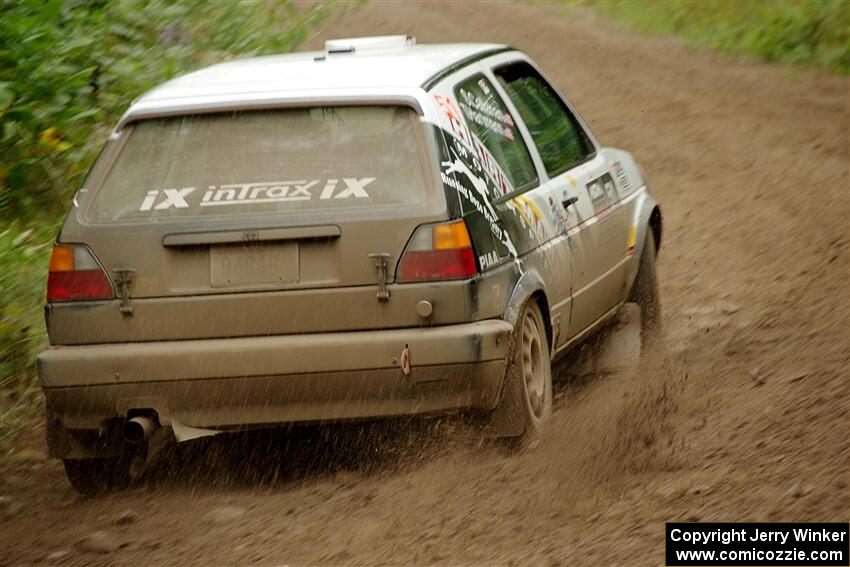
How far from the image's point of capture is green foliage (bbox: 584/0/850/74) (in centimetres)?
1978

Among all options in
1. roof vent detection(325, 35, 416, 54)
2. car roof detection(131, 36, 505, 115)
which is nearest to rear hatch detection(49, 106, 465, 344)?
car roof detection(131, 36, 505, 115)

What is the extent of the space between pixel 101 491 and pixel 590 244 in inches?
99.5

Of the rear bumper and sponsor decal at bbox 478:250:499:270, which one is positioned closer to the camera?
the rear bumper

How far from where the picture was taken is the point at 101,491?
6.65 metres

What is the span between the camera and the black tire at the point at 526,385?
6.24m

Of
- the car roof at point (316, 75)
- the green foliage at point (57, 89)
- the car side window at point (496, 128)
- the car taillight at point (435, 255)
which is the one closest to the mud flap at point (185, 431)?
the car taillight at point (435, 255)

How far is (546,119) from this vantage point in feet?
25.0

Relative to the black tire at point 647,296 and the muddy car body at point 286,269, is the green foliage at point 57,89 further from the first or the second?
the black tire at point 647,296

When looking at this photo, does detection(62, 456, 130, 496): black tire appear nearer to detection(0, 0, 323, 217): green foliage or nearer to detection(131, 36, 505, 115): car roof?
detection(131, 36, 505, 115): car roof

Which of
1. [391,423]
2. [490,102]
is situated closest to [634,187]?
[490,102]

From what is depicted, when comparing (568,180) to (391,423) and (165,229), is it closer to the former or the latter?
(391,423)

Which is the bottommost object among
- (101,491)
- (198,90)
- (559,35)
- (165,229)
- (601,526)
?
(559,35)

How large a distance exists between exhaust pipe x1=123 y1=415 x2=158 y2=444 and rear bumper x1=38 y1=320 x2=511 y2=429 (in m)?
0.06

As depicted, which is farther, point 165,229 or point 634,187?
point 634,187
